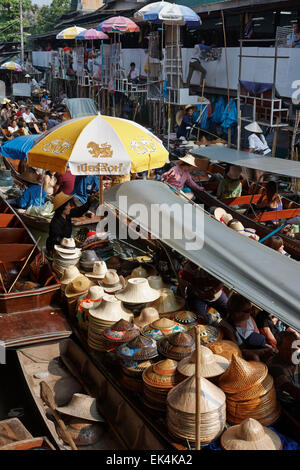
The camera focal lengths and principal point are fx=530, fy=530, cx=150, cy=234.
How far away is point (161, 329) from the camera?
15.7 feet

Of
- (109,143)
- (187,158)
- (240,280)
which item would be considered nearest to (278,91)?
(187,158)

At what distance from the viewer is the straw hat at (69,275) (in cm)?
637

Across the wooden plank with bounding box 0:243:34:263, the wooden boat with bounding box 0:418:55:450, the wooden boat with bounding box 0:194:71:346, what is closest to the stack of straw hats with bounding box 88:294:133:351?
the wooden boat with bounding box 0:194:71:346

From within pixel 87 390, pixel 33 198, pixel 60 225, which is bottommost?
pixel 87 390

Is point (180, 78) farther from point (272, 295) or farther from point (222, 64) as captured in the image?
point (272, 295)

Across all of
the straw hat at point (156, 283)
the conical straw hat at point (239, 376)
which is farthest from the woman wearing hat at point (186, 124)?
the conical straw hat at point (239, 376)

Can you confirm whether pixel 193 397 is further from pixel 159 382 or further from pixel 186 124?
pixel 186 124

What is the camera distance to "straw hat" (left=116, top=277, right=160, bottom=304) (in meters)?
5.37

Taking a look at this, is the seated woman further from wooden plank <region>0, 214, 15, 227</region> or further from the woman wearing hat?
the woman wearing hat

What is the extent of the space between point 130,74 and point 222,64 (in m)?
6.01

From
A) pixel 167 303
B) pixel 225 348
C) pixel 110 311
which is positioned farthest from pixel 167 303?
pixel 225 348

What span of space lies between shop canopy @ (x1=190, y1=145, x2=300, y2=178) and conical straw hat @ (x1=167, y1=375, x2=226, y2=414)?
442 centimetres

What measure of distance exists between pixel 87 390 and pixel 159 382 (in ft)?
3.96
